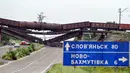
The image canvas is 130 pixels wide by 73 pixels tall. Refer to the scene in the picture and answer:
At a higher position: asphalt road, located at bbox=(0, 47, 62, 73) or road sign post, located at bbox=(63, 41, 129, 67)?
road sign post, located at bbox=(63, 41, 129, 67)

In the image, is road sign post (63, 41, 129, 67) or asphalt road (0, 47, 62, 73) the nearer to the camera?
road sign post (63, 41, 129, 67)

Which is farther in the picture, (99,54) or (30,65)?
(30,65)

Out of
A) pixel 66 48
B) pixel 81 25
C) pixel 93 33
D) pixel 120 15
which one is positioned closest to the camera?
pixel 66 48

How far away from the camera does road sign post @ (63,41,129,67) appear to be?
685 inches

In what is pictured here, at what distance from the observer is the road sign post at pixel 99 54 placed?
17406mm

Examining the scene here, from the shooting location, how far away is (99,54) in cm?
1755

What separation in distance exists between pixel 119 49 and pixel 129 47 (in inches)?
19.0

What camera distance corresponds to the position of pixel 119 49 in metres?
17.5

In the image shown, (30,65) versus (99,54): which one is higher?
(99,54)

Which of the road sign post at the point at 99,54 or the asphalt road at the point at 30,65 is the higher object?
the road sign post at the point at 99,54

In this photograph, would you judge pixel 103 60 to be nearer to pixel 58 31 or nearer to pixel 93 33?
pixel 93 33

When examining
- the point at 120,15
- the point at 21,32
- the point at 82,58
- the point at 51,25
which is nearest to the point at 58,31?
the point at 51,25

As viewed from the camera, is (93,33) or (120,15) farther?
(120,15)

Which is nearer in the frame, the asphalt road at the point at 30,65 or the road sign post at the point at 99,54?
the road sign post at the point at 99,54
